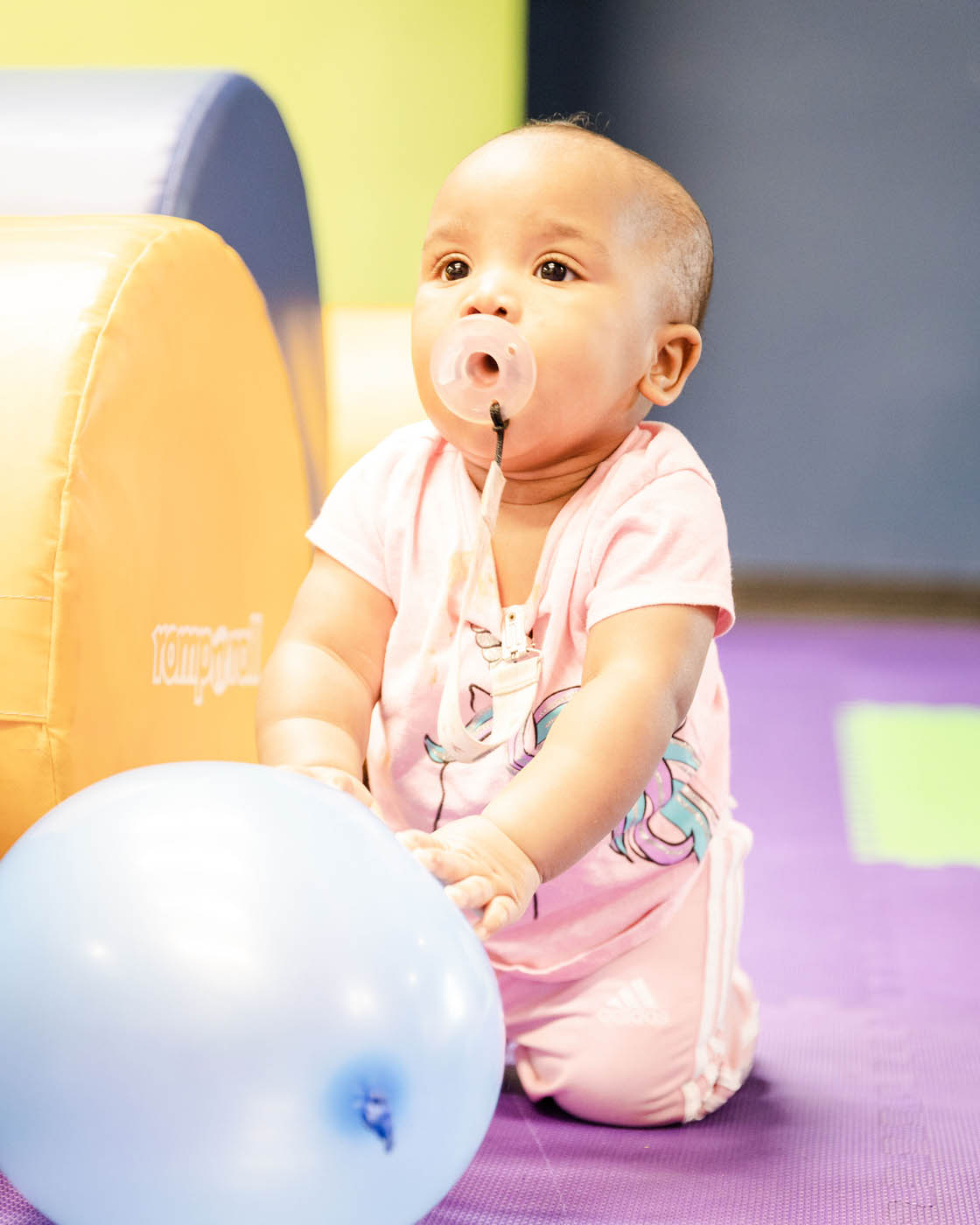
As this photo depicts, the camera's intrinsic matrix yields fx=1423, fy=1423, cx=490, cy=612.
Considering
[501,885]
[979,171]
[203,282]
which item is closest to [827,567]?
[979,171]

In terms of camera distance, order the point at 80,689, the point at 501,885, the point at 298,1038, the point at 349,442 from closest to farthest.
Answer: the point at 298,1038
the point at 501,885
the point at 80,689
the point at 349,442

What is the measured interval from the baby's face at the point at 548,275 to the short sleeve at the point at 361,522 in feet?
0.36

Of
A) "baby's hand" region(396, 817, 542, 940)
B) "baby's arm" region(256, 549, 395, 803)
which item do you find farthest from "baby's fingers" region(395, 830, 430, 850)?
"baby's arm" region(256, 549, 395, 803)

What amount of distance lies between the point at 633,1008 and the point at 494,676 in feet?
0.79

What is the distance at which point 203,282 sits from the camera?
105 centimetres

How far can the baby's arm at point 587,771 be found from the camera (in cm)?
68

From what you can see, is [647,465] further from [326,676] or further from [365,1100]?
[365,1100]

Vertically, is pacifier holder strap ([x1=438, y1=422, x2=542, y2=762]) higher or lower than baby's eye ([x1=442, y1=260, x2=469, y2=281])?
lower

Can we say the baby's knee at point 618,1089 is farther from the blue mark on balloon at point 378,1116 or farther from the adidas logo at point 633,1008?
the blue mark on balloon at point 378,1116

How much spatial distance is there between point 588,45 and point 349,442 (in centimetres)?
230

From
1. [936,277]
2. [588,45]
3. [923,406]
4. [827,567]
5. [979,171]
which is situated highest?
[588,45]

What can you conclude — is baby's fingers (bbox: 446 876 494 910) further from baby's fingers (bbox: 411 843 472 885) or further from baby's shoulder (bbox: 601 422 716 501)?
baby's shoulder (bbox: 601 422 716 501)

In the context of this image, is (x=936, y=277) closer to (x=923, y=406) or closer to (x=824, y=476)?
(x=923, y=406)

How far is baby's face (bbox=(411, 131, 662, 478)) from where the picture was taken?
0.84 meters
